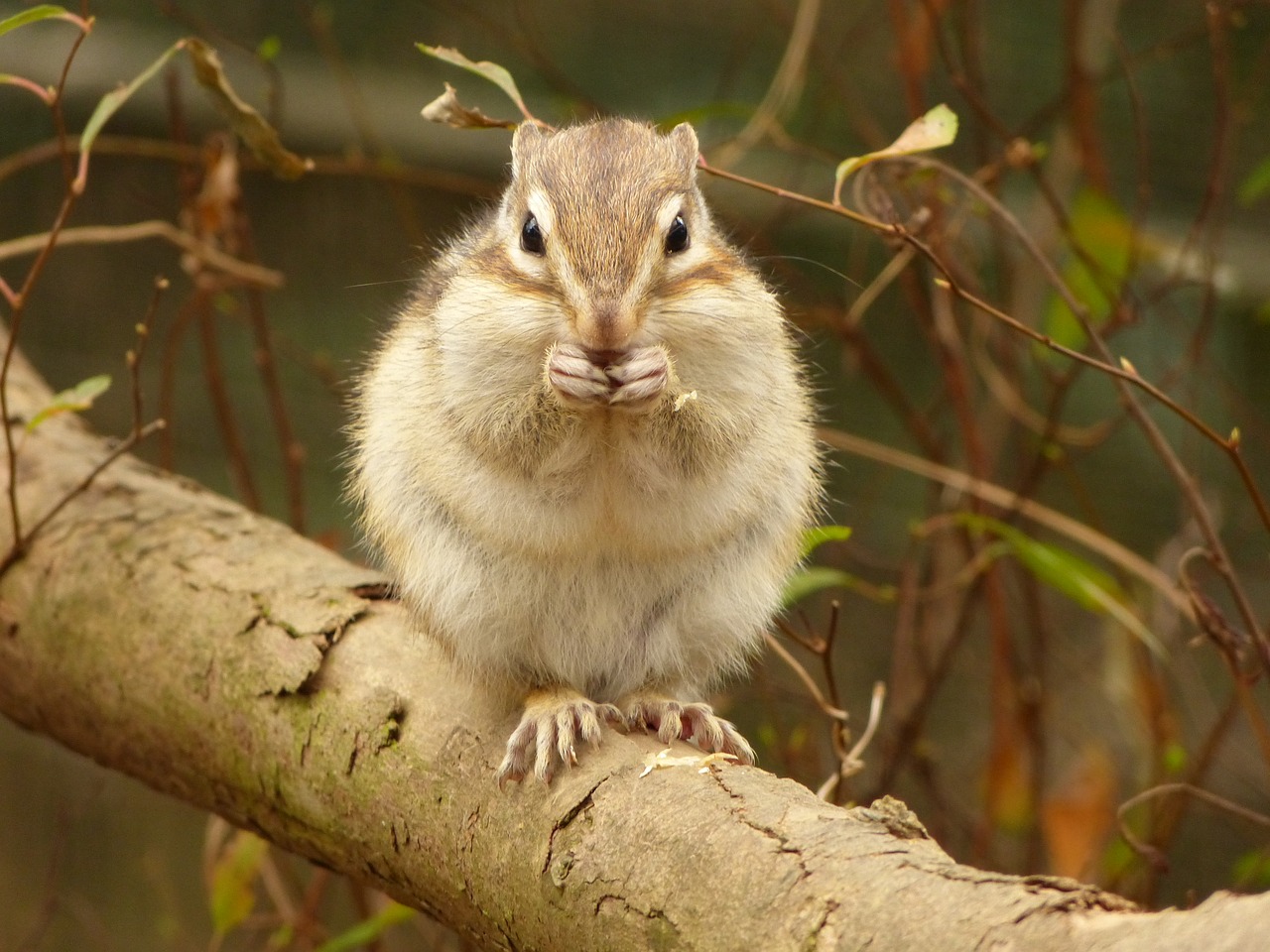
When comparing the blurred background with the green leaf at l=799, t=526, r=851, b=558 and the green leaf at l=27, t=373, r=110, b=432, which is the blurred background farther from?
the green leaf at l=27, t=373, r=110, b=432

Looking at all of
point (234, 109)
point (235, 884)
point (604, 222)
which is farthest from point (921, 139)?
point (235, 884)

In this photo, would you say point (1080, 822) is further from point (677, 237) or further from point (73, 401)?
point (73, 401)

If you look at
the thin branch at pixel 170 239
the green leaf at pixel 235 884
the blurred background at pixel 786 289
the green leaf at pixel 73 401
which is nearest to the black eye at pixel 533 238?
the green leaf at pixel 73 401

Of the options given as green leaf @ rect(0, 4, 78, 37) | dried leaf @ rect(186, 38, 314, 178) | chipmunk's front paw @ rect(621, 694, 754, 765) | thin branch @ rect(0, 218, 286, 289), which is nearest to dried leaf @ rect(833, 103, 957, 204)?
chipmunk's front paw @ rect(621, 694, 754, 765)

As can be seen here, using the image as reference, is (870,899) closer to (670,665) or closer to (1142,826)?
(670,665)

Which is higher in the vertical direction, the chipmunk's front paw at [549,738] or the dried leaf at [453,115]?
the dried leaf at [453,115]

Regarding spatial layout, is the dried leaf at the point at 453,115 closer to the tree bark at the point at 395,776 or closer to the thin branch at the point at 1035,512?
the tree bark at the point at 395,776

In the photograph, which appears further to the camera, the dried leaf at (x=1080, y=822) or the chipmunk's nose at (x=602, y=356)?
the dried leaf at (x=1080, y=822)
